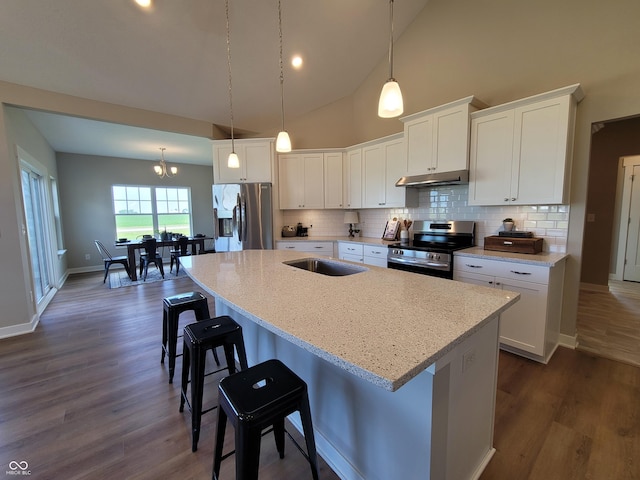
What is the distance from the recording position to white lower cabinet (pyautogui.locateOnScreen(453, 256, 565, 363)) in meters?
2.34

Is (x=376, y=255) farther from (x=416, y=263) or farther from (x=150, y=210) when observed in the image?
(x=150, y=210)

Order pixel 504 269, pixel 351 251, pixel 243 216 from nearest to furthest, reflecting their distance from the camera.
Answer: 1. pixel 504 269
2. pixel 351 251
3. pixel 243 216

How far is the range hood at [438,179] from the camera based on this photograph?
2941mm

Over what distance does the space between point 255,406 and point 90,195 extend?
7.62 metres

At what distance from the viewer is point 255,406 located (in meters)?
1.06

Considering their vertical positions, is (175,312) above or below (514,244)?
below

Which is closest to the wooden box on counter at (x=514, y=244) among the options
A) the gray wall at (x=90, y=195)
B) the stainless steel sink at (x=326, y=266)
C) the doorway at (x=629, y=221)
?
the stainless steel sink at (x=326, y=266)

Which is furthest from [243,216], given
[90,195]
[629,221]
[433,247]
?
[629,221]

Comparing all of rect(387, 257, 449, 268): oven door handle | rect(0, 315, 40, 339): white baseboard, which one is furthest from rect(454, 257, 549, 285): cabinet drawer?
rect(0, 315, 40, 339): white baseboard

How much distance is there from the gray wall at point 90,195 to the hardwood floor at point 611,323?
8.54 m

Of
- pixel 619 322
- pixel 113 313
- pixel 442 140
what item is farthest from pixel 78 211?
pixel 619 322

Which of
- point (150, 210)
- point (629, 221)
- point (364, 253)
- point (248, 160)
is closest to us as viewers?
point (364, 253)

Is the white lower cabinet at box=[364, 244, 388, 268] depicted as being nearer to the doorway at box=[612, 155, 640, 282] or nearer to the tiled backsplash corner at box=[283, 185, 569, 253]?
the tiled backsplash corner at box=[283, 185, 569, 253]

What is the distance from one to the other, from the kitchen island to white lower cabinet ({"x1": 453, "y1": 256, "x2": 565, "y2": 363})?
1.24 metres
